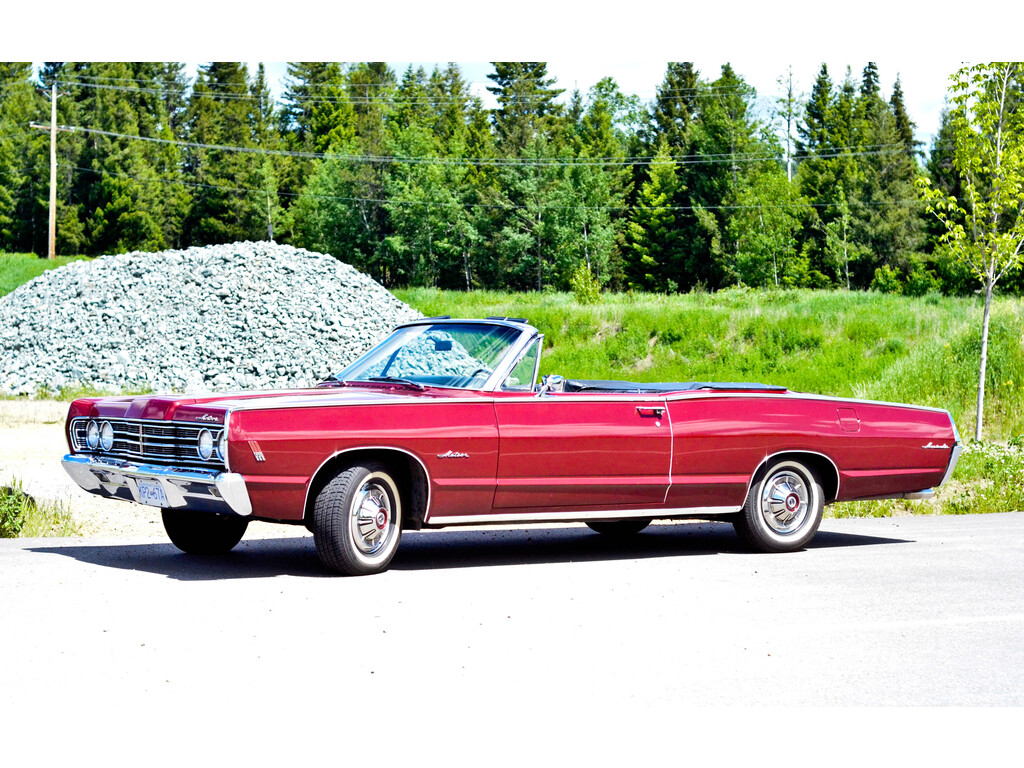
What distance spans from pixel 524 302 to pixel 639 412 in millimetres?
46157

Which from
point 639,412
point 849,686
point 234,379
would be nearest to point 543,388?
point 639,412

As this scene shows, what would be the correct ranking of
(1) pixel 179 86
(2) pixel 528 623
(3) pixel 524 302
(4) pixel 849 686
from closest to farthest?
(4) pixel 849 686 → (2) pixel 528 623 → (3) pixel 524 302 → (1) pixel 179 86

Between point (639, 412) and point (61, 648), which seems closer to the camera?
point (61, 648)

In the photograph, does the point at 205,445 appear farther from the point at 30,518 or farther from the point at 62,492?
the point at 62,492

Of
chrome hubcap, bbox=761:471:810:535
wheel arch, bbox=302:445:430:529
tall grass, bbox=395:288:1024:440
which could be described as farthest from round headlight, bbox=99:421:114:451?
tall grass, bbox=395:288:1024:440

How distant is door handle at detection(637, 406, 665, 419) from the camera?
9242 mm

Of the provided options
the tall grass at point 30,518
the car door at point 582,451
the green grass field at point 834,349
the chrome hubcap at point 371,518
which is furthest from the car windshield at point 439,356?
the green grass field at point 834,349

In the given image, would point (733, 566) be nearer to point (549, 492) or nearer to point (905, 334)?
point (549, 492)

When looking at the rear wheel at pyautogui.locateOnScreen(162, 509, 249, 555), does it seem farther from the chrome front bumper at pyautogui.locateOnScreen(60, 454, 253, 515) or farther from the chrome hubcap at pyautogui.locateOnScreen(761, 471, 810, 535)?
the chrome hubcap at pyautogui.locateOnScreen(761, 471, 810, 535)

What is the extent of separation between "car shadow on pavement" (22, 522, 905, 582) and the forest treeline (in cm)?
5917

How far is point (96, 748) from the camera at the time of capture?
4484 millimetres

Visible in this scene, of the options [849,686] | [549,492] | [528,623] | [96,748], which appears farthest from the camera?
[549,492]

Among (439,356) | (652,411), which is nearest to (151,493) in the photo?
(439,356)

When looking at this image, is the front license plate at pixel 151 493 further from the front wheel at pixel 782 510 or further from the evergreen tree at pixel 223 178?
the evergreen tree at pixel 223 178
